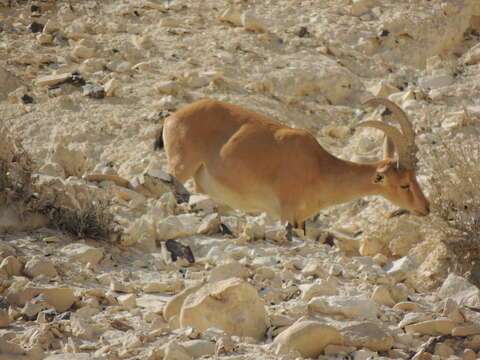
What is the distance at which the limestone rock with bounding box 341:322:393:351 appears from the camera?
409 cm

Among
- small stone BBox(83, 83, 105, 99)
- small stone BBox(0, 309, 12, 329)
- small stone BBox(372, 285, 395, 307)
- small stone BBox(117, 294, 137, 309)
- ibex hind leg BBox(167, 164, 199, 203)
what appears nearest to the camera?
small stone BBox(0, 309, 12, 329)

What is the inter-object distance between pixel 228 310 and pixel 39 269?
145 cm

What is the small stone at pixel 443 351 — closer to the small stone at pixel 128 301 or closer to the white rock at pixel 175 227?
Result: the small stone at pixel 128 301

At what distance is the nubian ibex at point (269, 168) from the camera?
8211 mm

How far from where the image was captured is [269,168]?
27.2 ft

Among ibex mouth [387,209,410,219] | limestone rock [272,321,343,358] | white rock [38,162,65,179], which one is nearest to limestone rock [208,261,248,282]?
limestone rock [272,321,343,358]

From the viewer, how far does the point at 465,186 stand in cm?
715

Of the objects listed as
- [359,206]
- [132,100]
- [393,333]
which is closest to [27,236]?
[393,333]

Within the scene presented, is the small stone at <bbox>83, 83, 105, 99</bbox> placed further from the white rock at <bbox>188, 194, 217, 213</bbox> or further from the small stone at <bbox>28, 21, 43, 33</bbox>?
the white rock at <bbox>188, 194, 217, 213</bbox>

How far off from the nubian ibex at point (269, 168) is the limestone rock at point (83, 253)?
2791 millimetres

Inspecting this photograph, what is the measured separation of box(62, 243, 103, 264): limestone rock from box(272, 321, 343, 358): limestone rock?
76.4 inches

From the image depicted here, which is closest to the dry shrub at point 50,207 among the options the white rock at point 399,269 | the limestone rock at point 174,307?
the limestone rock at point 174,307

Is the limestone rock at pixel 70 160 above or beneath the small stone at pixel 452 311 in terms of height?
beneath

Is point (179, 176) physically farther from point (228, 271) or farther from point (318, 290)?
point (318, 290)
